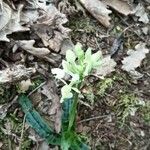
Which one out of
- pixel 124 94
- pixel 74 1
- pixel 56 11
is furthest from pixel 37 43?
pixel 124 94

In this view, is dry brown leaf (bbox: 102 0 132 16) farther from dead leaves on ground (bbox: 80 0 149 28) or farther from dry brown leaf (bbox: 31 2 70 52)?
dry brown leaf (bbox: 31 2 70 52)

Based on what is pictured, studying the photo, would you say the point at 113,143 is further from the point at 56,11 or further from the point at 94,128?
the point at 56,11

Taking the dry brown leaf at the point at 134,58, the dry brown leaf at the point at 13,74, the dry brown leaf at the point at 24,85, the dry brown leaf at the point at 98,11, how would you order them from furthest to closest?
the dry brown leaf at the point at 98,11, the dry brown leaf at the point at 134,58, the dry brown leaf at the point at 24,85, the dry brown leaf at the point at 13,74

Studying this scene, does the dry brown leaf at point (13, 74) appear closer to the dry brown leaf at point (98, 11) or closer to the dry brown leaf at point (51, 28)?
the dry brown leaf at point (51, 28)

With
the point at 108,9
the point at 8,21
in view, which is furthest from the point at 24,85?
the point at 108,9

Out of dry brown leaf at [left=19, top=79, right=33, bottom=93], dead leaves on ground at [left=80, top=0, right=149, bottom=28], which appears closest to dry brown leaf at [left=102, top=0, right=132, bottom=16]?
dead leaves on ground at [left=80, top=0, right=149, bottom=28]

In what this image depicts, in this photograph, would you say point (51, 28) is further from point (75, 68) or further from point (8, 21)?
point (75, 68)

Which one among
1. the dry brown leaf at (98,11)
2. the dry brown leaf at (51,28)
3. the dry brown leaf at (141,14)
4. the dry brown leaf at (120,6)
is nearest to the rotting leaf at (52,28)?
the dry brown leaf at (51,28)
